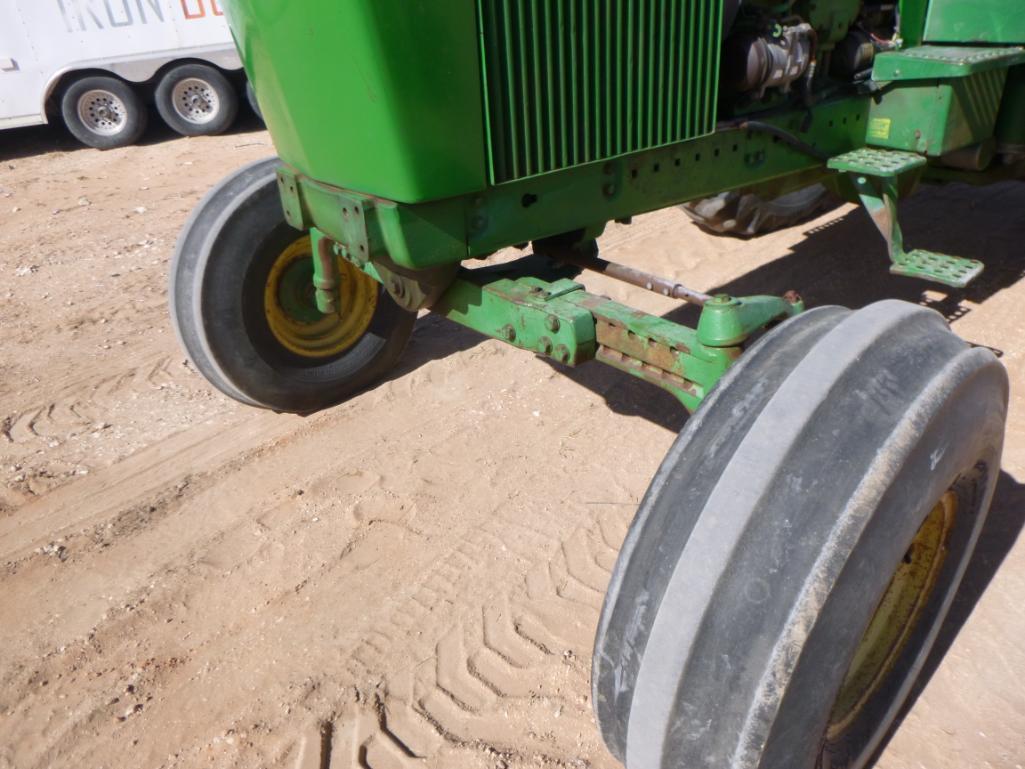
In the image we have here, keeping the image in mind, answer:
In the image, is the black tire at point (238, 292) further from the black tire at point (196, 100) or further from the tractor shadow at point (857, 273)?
the black tire at point (196, 100)

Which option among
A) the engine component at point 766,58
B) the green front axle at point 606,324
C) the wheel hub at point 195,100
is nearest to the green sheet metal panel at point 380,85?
the green front axle at point 606,324

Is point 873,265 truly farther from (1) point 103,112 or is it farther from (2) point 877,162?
(1) point 103,112

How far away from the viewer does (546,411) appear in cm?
357

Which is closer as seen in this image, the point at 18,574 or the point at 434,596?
the point at 434,596

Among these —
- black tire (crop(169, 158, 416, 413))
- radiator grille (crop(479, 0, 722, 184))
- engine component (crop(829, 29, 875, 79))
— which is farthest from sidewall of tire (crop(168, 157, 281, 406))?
engine component (crop(829, 29, 875, 79))

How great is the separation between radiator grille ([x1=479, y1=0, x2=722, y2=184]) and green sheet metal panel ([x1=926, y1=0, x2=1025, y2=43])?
1392 millimetres

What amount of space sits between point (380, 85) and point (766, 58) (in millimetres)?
1535

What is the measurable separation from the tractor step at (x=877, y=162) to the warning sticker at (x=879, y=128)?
2.7 inches

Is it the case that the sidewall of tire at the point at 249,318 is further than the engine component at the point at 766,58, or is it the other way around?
the sidewall of tire at the point at 249,318

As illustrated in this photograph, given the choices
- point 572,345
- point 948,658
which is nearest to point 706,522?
point 572,345

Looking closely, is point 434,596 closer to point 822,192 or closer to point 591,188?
point 591,188

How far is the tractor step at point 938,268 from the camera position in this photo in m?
3.32

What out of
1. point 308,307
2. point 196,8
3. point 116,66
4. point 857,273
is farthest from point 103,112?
point 857,273

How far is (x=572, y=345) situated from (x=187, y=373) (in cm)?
239
